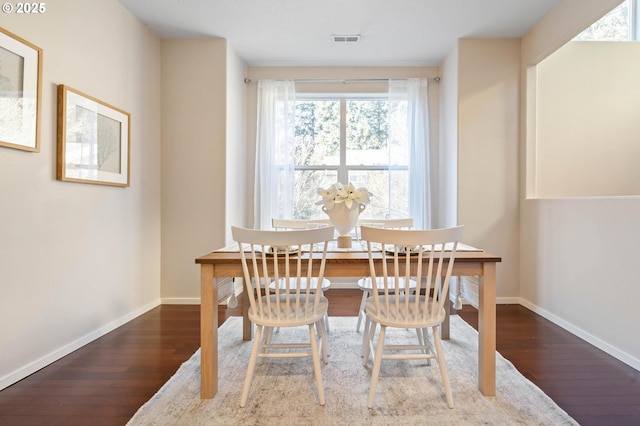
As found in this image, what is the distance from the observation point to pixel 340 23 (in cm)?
299

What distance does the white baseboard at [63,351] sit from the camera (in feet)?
5.93

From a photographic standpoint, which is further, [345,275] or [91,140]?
[91,140]

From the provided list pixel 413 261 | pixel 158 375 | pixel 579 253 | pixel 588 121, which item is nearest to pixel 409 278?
pixel 413 261

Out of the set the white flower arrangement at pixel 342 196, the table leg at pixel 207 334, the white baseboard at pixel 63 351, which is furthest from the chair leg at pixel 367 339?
the white baseboard at pixel 63 351

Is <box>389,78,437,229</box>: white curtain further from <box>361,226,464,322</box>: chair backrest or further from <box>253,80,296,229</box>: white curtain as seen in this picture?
<box>361,226,464,322</box>: chair backrest

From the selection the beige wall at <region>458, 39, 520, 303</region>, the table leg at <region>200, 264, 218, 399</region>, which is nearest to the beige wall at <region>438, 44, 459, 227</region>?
the beige wall at <region>458, 39, 520, 303</region>

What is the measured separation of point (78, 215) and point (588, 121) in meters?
4.40

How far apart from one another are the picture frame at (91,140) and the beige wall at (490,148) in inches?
123

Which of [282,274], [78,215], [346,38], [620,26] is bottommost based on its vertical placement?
[282,274]

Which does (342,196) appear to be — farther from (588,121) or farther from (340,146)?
(588,121)

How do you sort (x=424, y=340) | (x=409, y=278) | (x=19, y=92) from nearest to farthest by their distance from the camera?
(x=409, y=278)
(x=19, y=92)
(x=424, y=340)

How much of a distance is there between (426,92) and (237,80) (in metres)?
2.14

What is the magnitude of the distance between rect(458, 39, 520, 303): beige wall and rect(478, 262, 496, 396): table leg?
1661mm

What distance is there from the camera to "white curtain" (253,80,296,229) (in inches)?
149
